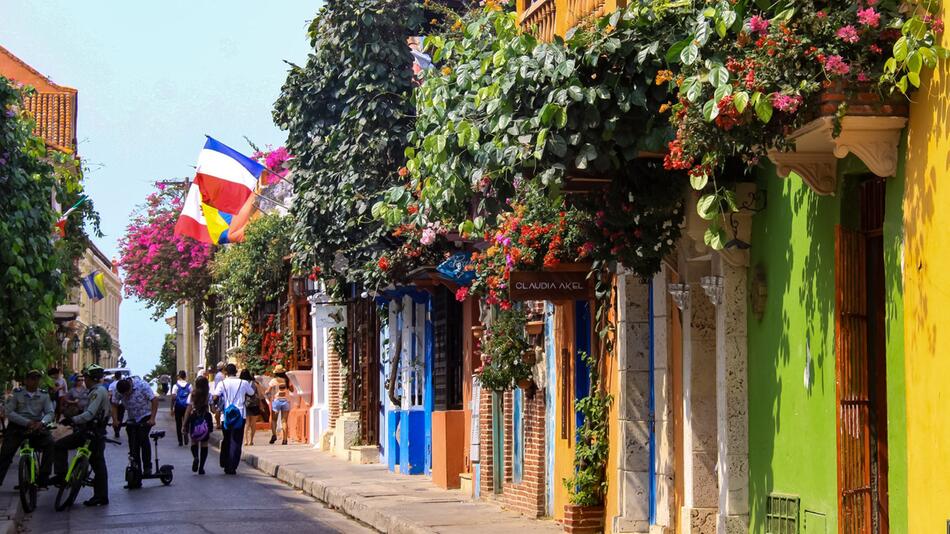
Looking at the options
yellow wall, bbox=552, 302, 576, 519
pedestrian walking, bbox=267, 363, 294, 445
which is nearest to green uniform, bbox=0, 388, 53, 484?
yellow wall, bbox=552, 302, 576, 519

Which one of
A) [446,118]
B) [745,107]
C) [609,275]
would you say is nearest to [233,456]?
[609,275]

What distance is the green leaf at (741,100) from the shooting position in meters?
8.00

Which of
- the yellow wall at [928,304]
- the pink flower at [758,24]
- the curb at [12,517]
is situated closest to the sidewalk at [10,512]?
the curb at [12,517]

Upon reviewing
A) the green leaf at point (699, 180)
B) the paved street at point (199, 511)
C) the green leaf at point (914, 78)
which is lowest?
the paved street at point (199, 511)

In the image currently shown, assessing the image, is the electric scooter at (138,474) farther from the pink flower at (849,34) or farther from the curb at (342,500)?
the pink flower at (849,34)

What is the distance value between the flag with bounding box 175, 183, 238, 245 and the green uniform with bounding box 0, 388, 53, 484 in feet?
34.0

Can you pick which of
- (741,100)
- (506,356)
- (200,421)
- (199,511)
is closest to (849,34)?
(741,100)

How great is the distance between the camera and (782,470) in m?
10.2

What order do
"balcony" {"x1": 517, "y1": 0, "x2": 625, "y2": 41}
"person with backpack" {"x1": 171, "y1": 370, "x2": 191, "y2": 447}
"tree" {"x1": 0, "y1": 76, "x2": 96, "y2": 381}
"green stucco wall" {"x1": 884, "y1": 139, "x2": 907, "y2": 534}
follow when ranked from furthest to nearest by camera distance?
1. "person with backpack" {"x1": 171, "y1": 370, "x2": 191, "y2": 447}
2. "tree" {"x1": 0, "y1": 76, "x2": 96, "y2": 381}
3. "balcony" {"x1": 517, "y1": 0, "x2": 625, "y2": 41}
4. "green stucco wall" {"x1": 884, "y1": 139, "x2": 907, "y2": 534}

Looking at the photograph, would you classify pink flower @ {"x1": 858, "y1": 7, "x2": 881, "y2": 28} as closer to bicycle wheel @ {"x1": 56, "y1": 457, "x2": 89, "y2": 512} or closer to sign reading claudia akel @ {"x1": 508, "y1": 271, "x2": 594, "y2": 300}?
sign reading claudia akel @ {"x1": 508, "y1": 271, "x2": 594, "y2": 300}

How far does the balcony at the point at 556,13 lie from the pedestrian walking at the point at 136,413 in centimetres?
945

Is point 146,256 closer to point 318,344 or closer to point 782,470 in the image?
point 318,344

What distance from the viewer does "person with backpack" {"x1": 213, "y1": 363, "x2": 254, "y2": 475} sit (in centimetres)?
2419

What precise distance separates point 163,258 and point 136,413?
98.0 feet
